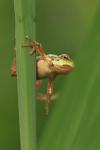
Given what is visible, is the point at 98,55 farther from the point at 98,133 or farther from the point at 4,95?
the point at 4,95

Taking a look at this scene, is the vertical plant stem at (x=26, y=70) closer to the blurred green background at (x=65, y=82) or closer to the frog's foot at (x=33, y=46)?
the frog's foot at (x=33, y=46)

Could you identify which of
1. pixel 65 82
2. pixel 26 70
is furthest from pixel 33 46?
pixel 65 82

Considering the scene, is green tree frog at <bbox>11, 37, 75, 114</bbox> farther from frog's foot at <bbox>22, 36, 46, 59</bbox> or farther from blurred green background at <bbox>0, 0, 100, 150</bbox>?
blurred green background at <bbox>0, 0, 100, 150</bbox>

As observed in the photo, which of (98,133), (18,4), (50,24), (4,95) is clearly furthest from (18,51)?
(50,24)

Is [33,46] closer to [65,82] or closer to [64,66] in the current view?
[64,66]

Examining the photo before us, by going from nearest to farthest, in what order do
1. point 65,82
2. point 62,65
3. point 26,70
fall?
point 26,70 → point 62,65 → point 65,82

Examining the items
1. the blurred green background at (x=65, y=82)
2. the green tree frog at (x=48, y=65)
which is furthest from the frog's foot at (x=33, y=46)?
the blurred green background at (x=65, y=82)
